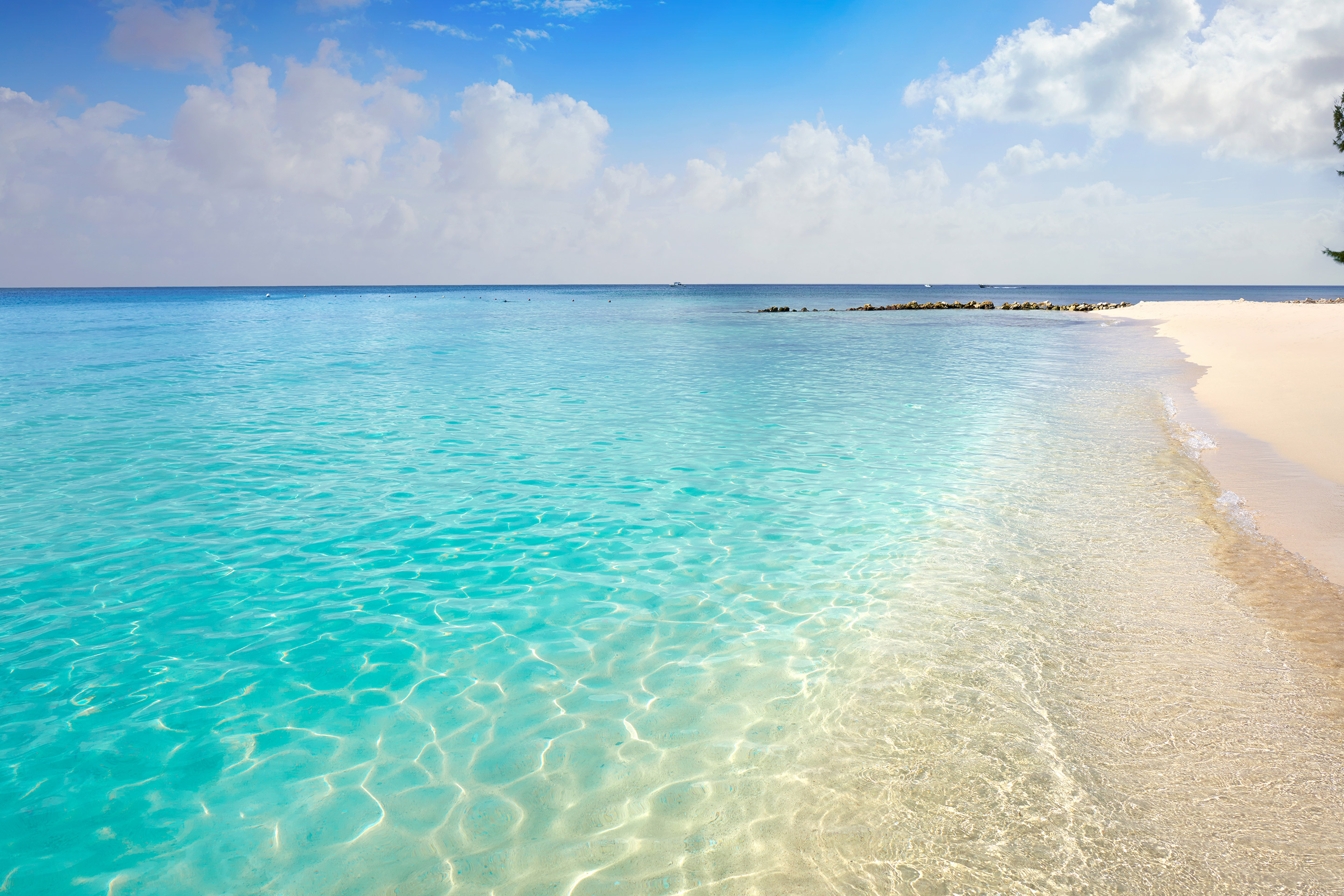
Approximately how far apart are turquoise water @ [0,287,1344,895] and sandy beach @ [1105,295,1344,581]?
85 centimetres

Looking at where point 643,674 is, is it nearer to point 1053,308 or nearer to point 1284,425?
point 1284,425

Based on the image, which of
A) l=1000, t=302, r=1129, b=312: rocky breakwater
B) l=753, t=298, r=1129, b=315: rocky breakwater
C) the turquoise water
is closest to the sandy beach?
the turquoise water

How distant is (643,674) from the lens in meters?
5.43

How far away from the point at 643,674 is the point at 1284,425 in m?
14.5

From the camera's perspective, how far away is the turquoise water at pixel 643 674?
11.9 feet

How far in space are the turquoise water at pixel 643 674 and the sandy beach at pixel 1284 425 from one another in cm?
85

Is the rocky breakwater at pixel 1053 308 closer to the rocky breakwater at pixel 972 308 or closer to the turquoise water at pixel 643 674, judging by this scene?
the rocky breakwater at pixel 972 308

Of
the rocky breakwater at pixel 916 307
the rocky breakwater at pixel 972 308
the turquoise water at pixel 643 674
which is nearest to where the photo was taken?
the turquoise water at pixel 643 674

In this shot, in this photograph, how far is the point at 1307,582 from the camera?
643cm

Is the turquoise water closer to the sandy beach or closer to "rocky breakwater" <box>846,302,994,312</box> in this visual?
the sandy beach

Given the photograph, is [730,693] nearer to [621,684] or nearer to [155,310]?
[621,684]

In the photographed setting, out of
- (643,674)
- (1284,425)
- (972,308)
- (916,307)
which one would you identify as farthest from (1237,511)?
(972,308)

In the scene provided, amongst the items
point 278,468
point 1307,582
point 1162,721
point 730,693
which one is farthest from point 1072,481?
point 278,468

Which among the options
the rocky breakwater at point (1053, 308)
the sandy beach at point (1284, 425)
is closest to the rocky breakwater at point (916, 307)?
the rocky breakwater at point (1053, 308)
